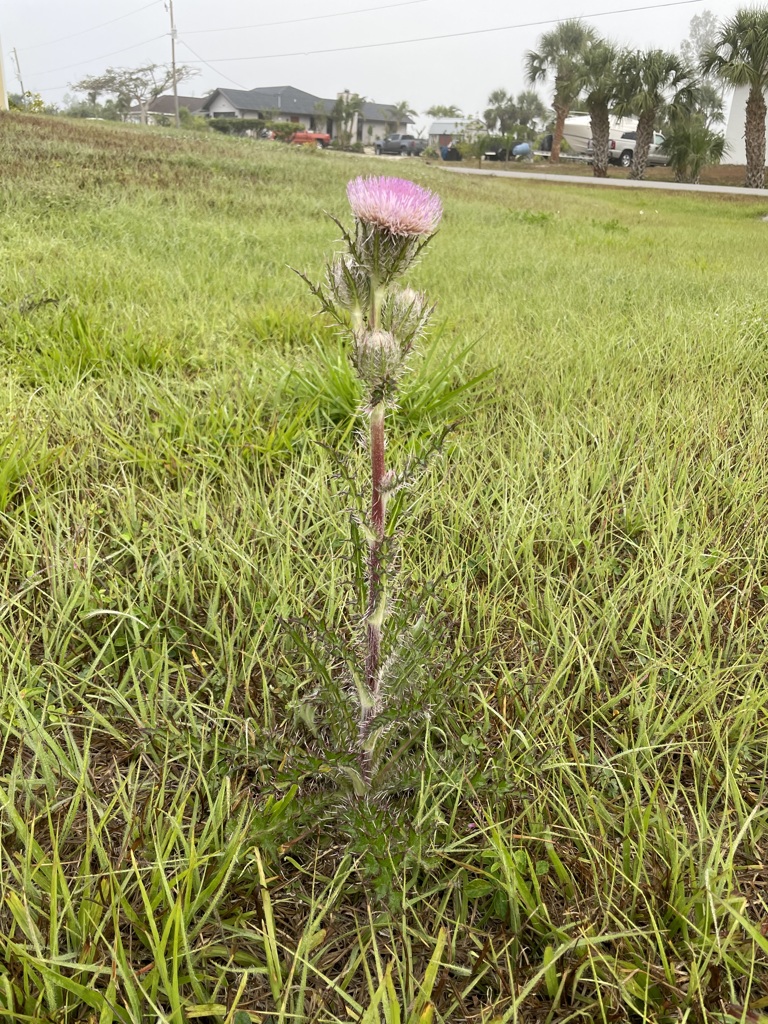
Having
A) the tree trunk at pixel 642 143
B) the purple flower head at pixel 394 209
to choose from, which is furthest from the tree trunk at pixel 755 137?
the purple flower head at pixel 394 209

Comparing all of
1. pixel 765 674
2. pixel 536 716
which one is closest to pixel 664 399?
pixel 765 674

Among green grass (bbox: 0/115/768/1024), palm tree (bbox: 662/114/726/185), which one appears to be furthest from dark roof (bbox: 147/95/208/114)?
green grass (bbox: 0/115/768/1024)

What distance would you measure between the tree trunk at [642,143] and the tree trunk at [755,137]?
201 inches

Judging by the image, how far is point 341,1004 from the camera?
98 centimetres

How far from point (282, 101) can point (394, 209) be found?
3555 inches

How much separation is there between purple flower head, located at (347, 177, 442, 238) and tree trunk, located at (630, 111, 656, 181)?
114ft

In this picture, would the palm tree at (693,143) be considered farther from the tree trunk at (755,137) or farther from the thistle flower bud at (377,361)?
the thistle flower bud at (377,361)

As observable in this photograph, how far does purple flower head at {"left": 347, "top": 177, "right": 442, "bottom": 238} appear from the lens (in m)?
0.94

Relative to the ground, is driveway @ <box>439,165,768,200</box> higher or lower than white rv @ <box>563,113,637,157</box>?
lower

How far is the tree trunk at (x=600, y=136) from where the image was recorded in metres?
29.3

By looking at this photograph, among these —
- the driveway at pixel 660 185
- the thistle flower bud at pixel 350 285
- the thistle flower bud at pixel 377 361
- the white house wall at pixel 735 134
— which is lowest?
the thistle flower bud at pixel 377 361

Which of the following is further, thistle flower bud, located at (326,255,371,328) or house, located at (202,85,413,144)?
house, located at (202,85,413,144)

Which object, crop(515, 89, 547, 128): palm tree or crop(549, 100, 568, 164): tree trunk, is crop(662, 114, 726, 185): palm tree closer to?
crop(549, 100, 568, 164): tree trunk

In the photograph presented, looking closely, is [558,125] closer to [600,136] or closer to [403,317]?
[600,136]
